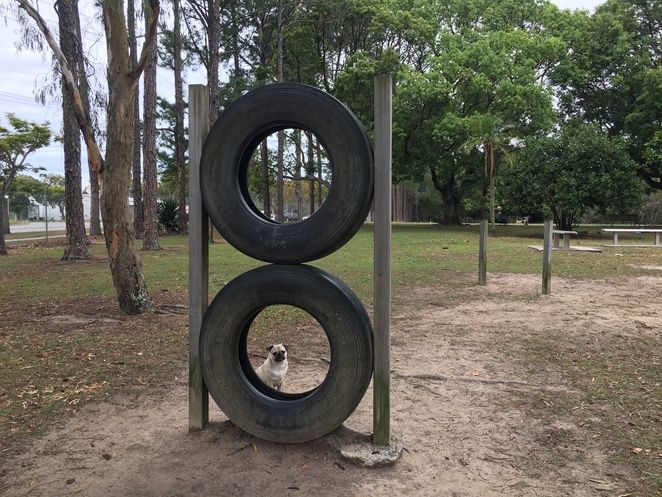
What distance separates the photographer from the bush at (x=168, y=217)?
3092 centimetres

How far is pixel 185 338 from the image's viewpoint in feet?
21.0

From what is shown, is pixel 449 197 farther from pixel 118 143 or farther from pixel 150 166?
pixel 118 143

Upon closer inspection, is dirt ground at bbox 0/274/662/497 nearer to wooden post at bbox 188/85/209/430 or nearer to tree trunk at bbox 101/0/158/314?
wooden post at bbox 188/85/209/430

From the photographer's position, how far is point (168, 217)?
1218 inches

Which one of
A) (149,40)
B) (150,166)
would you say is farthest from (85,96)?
(150,166)

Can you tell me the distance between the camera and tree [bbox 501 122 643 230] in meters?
24.9

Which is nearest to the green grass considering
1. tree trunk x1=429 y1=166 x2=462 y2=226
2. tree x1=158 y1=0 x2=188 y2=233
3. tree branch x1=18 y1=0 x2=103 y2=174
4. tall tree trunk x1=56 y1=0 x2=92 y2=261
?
tall tree trunk x1=56 y1=0 x2=92 y2=261

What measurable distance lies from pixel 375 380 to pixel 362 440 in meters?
0.44

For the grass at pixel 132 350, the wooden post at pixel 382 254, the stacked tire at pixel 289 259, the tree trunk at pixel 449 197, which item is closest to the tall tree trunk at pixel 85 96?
the grass at pixel 132 350

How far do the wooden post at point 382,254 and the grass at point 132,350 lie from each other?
1.55 meters

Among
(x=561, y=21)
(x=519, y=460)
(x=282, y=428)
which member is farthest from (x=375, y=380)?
(x=561, y=21)

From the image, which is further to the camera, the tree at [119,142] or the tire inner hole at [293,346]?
the tree at [119,142]

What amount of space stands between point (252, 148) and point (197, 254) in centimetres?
84

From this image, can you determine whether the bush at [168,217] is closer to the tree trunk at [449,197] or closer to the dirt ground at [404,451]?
the tree trunk at [449,197]
